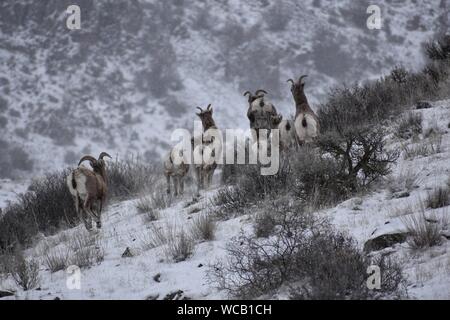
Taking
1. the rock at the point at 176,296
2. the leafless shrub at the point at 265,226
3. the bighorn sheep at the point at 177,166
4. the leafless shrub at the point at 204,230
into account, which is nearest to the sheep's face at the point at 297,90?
the bighorn sheep at the point at 177,166

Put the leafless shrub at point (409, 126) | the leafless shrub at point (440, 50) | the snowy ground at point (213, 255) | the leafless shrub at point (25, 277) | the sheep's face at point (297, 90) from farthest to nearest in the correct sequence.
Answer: the leafless shrub at point (440, 50) → the sheep's face at point (297, 90) → the leafless shrub at point (409, 126) → the leafless shrub at point (25, 277) → the snowy ground at point (213, 255)

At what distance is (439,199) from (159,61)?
53965mm

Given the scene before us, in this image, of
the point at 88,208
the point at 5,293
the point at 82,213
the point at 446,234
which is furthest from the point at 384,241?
the point at 82,213

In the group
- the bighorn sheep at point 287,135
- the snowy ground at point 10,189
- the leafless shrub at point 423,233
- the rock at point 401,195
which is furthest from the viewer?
the snowy ground at point 10,189

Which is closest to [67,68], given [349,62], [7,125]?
[7,125]

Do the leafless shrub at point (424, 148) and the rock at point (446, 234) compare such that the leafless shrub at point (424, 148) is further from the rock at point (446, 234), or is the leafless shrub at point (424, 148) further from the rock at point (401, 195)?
the rock at point (446, 234)

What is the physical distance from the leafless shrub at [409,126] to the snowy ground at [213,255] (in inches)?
46.0

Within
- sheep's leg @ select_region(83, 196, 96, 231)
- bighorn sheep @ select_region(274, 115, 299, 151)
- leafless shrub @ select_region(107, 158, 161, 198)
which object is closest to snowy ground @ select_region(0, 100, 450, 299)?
sheep's leg @ select_region(83, 196, 96, 231)

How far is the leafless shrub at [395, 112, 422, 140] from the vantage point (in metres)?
9.95

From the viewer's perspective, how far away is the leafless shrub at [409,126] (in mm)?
9945

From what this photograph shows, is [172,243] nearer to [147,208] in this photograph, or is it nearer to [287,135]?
[147,208]

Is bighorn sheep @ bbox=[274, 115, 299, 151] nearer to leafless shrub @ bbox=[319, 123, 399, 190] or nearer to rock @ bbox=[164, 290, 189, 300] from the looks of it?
leafless shrub @ bbox=[319, 123, 399, 190]
